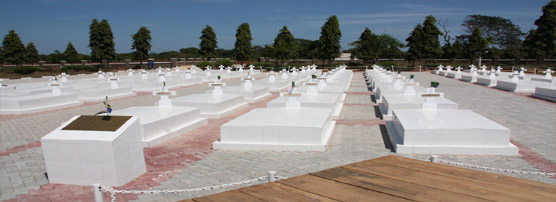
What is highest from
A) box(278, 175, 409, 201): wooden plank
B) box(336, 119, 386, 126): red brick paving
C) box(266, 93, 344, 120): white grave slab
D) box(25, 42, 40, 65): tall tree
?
box(25, 42, 40, 65): tall tree

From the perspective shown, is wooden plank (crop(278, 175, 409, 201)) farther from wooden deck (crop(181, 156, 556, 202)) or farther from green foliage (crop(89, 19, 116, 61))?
green foliage (crop(89, 19, 116, 61))

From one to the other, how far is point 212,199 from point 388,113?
32.4 feet

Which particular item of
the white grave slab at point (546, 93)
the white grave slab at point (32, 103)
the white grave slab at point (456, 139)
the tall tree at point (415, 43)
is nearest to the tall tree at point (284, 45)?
the tall tree at point (415, 43)

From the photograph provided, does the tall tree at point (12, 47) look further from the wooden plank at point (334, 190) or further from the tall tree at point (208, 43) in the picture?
the wooden plank at point (334, 190)

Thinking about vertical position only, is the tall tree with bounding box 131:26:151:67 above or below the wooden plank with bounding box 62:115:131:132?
above

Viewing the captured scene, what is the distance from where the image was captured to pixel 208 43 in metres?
55.8

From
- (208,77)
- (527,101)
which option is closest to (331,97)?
(527,101)

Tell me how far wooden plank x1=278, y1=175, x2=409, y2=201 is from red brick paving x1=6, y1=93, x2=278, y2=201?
2.89 m

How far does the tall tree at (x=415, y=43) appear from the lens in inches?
2040

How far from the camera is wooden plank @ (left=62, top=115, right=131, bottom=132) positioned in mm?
5539

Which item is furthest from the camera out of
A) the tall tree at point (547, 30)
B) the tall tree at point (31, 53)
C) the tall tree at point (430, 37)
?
the tall tree at point (430, 37)

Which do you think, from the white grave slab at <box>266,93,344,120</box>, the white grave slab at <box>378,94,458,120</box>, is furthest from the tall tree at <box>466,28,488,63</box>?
the white grave slab at <box>266,93,344,120</box>

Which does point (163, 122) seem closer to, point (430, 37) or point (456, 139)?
point (456, 139)

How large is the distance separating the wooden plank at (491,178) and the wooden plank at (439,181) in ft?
0.45
